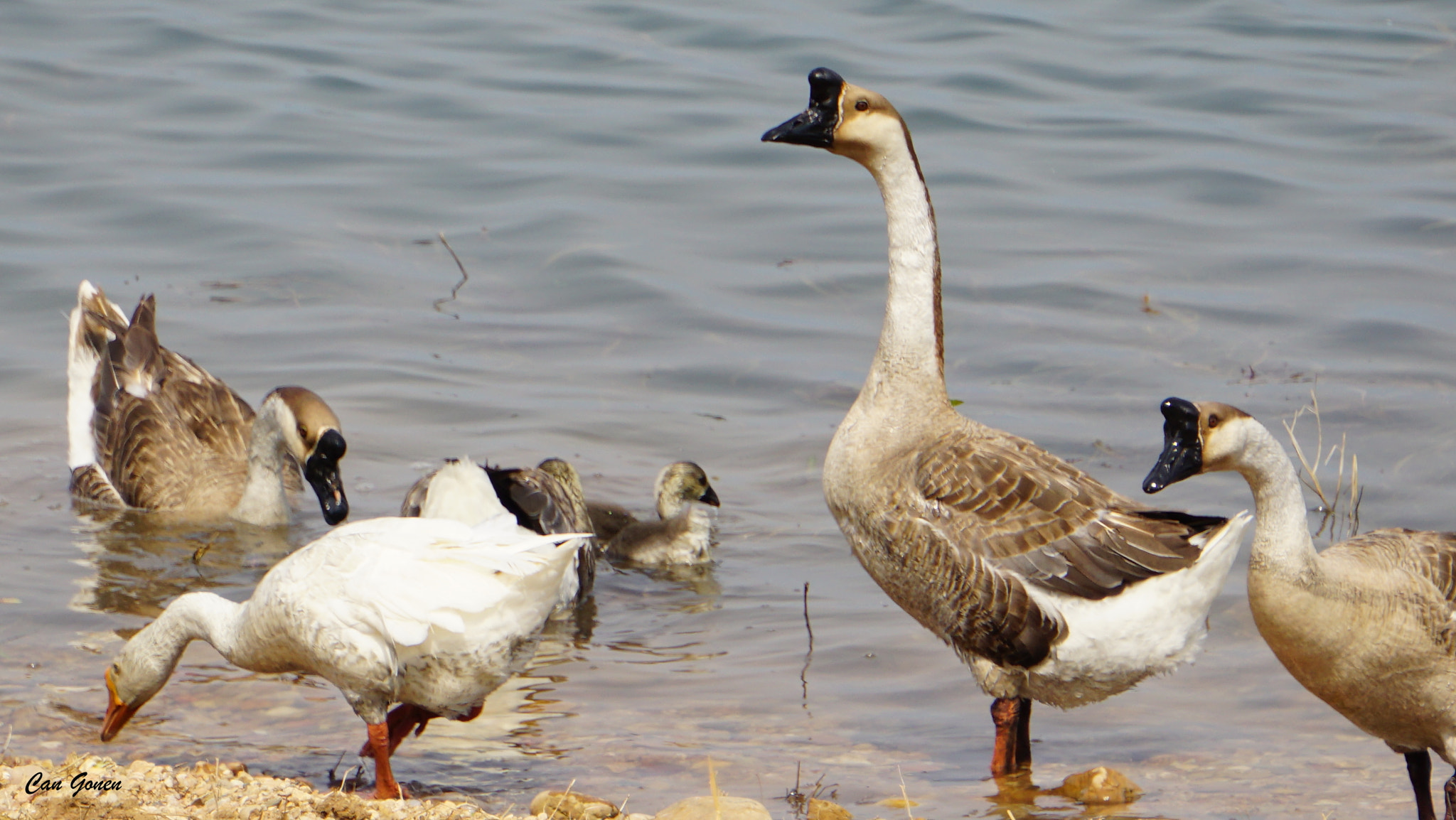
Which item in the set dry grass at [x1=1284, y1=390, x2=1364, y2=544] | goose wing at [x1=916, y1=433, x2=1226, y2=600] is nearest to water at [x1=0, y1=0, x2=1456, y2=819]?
dry grass at [x1=1284, y1=390, x2=1364, y2=544]

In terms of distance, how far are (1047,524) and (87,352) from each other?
7564 millimetres

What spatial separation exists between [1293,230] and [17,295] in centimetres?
1117

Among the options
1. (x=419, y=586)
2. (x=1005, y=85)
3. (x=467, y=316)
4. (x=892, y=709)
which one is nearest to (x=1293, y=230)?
(x=1005, y=85)

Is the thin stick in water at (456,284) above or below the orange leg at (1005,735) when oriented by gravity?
above

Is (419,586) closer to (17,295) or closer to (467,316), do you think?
(467,316)

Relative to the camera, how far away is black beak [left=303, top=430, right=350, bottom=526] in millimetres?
8188

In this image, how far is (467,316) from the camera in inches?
517

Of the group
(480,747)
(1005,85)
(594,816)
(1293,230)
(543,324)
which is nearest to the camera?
(594,816)

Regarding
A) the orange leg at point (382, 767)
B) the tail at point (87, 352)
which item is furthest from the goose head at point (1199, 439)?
the tail at point (87, 352)

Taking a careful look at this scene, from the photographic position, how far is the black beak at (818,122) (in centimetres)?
694

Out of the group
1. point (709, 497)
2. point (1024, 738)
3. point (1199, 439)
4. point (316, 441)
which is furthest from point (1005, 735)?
point (316, 441)

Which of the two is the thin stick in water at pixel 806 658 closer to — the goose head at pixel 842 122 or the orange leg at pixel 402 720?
the orange leg at pixel 402 720

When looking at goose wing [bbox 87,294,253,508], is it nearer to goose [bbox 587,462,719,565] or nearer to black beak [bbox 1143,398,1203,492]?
goose [bbox 587,462,719,565]

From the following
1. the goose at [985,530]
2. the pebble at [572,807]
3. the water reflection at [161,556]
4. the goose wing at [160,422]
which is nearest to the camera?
the pebble at [572,807]
